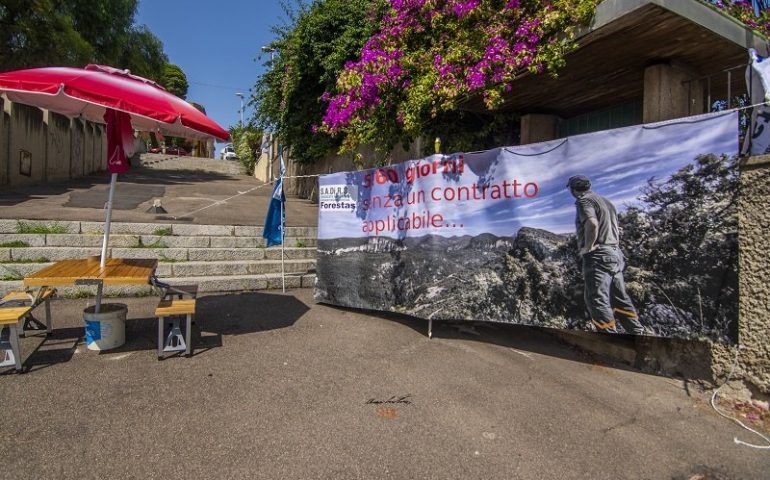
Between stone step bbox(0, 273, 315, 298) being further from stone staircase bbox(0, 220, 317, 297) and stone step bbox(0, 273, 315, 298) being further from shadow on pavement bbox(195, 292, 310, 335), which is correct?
shadow on pavement bbox(195, 292, 310, 335)

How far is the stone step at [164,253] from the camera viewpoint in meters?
5.99

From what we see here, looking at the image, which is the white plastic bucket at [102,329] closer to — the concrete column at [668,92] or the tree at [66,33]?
the concrete column at [668,92]

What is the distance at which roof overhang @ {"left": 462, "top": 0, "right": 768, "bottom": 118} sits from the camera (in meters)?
3.88

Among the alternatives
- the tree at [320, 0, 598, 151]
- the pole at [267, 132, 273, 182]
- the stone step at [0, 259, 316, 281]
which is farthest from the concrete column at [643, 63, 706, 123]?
the pole at [267, 132, 273, 182]

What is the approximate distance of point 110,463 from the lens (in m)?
2.45

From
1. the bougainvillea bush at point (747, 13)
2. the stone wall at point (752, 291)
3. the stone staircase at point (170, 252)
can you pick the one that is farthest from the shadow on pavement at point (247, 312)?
the bougainvillea bush at point (747, 13)

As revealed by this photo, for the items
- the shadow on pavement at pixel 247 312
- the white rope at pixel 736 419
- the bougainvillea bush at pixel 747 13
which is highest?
the bougainvillea bush at pixel 747 13

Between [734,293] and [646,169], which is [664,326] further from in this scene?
[646,169]

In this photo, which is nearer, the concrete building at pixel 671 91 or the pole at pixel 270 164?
the concrete building at pixel 671 91

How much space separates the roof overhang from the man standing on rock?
155 cm

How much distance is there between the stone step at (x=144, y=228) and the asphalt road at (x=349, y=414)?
265 cm

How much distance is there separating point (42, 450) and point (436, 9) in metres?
6.13

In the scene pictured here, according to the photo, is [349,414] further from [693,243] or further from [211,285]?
[211,285]

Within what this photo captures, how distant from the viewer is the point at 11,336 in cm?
353
